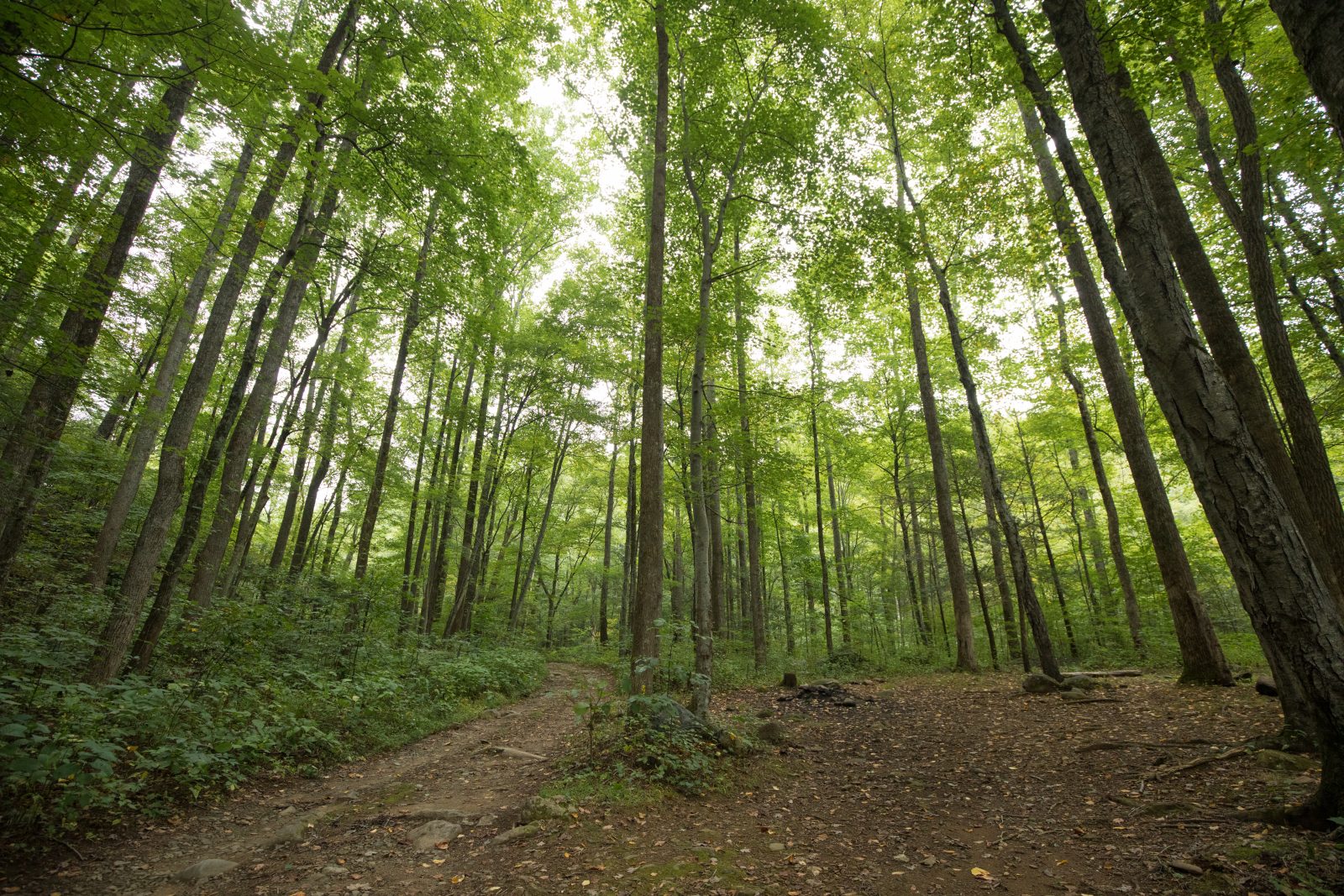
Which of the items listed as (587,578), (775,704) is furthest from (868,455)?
(587,578)

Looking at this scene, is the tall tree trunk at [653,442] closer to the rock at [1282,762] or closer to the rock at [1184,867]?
the rock at [1184,867]

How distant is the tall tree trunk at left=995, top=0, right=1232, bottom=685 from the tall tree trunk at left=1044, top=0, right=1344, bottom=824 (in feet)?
5.27

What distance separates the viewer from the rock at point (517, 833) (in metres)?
4.26

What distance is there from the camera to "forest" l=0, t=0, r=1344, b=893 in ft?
13.1

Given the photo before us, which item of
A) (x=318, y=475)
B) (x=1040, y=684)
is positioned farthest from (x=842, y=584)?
(x=318, y=475)

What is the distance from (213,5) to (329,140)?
17.1 feet

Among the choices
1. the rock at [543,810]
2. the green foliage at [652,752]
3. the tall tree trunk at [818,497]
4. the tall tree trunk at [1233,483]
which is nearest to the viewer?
the tall tree trunk at [1233,483]

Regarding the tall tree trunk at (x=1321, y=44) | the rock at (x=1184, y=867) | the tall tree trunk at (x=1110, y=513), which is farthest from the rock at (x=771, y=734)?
the tall tree trunk at (x=1110, y=513)

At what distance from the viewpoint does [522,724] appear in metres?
9.27

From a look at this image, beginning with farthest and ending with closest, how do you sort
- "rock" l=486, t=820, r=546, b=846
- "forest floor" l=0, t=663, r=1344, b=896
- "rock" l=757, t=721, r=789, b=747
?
"rock" l=757, t=721, r=789, b=747 < "rock" l=486, t=820, r=546, b=846 < "forest floor" l=0, t=663, r=1344, b=896

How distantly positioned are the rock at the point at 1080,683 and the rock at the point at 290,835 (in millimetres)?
10519

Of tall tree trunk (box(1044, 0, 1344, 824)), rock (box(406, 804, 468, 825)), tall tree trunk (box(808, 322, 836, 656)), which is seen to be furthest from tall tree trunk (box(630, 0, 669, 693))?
tall tree trunk (box(808, 322, 836, 656))

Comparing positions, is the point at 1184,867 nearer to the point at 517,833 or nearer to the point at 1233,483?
the point at 1233,483

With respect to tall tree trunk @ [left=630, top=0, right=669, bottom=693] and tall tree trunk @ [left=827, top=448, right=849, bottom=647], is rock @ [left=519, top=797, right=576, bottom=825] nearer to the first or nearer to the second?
tall tree trunk @ [left=630, top=0, right=669, bottom=693]
